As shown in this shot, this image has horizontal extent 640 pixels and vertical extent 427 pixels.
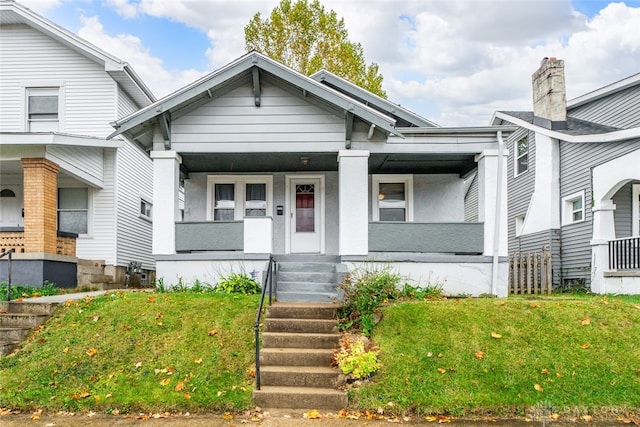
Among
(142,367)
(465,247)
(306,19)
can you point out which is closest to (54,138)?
(142,367)

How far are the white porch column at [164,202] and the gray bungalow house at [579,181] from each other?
36.6ft

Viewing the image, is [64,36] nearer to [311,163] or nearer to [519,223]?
[311,163]

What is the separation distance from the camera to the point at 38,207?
11.5 metres

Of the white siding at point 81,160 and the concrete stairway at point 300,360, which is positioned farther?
the white siding at point 81,160

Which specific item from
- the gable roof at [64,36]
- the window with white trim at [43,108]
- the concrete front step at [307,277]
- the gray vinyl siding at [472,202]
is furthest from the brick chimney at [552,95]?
the window with white trim at [43,108]

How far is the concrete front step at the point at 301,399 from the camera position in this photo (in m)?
5.88

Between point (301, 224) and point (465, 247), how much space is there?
4.20 metres

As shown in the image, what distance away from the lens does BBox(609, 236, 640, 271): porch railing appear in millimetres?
11836

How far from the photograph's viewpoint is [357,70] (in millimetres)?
21906

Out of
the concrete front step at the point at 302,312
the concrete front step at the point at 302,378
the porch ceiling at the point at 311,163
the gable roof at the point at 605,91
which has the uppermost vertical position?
the gable roof at the point at 605,91

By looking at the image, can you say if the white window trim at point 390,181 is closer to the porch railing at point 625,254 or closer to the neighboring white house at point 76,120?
the porch railing at point 625,254

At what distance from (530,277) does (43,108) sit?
15.7 meters

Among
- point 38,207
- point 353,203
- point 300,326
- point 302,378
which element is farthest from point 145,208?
A: point 302,378

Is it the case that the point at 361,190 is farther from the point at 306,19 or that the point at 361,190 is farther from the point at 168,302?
the point at 306,19
